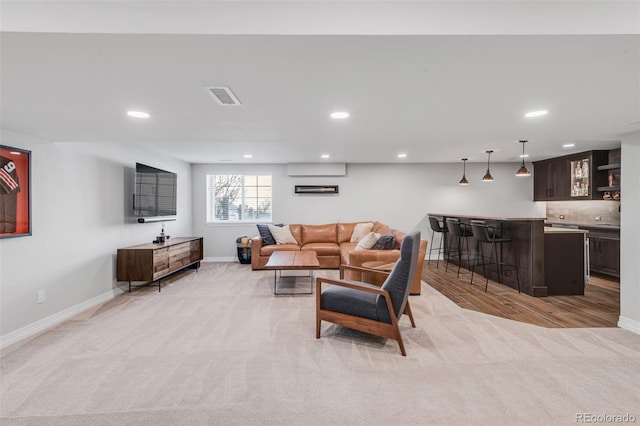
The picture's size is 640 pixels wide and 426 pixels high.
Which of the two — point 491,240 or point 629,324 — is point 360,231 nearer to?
point 491,240

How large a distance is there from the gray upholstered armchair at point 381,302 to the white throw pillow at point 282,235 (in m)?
3.43

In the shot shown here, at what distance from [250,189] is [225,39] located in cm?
589

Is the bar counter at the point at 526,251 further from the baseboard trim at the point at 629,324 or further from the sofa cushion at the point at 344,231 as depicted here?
the sofa cushion at the point at 344,231

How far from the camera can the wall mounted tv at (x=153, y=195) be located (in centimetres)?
455

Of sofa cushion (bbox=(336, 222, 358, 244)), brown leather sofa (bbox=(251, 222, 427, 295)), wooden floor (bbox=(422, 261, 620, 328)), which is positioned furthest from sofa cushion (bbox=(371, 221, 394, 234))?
wooden floor (bbox=(422, 261, 620, 328))

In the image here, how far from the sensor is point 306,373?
2.25 metres

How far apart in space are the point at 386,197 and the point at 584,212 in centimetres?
396

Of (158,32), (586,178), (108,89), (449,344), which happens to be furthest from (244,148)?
(586,178)

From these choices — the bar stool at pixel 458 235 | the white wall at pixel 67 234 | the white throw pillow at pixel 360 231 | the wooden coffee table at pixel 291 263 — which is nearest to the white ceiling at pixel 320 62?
the white wall at pixel 67 234

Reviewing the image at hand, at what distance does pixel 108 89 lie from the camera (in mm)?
1993

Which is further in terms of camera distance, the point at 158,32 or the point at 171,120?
the point at 171,120

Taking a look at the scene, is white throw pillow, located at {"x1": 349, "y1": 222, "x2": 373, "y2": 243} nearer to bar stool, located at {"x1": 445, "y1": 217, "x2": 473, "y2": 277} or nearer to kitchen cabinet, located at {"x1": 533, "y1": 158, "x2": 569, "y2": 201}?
bar stool, located at {"x1": 445, "y1": 217, "x2": 473, "y2": 277}

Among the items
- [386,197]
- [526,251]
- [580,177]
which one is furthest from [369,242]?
[580,177]

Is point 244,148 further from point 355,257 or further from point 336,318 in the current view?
point 336,318
